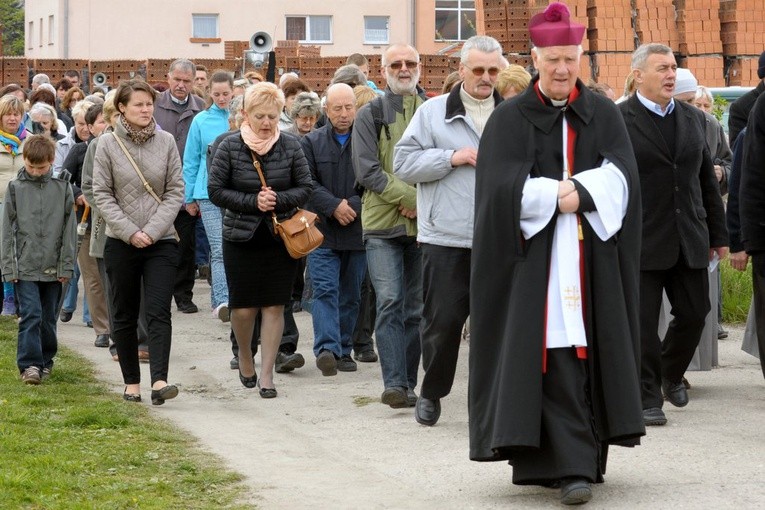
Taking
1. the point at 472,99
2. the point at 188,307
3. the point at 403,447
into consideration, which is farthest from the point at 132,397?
the point at 188,307

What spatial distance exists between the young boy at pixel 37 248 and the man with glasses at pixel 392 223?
239cm

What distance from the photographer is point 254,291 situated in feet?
34.2

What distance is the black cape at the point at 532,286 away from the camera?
686cm

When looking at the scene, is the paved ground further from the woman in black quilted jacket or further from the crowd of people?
the woman in black quilted jacket

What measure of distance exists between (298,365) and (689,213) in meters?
3.76

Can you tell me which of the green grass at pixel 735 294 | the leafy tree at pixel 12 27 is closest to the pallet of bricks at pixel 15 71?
the green grass at pixel 735 294

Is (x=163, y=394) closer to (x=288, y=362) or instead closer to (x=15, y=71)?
(x=288, y=362)

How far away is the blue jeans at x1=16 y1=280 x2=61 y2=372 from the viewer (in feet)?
36.1

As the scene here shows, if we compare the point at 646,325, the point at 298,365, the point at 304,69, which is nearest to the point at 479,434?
the point at 646,325

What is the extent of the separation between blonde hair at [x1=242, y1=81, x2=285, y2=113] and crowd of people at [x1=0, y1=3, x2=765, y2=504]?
0.01 m

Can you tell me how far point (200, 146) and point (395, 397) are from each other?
496cm

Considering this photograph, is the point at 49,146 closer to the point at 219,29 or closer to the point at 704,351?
the point at 704,351

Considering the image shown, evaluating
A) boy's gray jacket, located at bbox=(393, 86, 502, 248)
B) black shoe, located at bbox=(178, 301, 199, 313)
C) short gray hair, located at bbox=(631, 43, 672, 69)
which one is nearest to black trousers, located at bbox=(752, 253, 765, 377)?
short gray hair, located at bbox=(631, 43, 672, 69)

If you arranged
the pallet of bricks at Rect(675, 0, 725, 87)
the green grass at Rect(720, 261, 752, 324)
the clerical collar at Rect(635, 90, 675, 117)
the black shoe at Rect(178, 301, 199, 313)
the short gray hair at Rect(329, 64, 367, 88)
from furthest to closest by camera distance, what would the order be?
the pallet of bricks at Rect(675, 0, 725, 87)
the black shoe at Rect(178, 301, 199, 313)
the green grass at Rect(720, 261, 752, 324)
the short gray hair at Rect(329, 64, 367, 88)
the clerical collar at Rect(635, 90, 675, 117)
